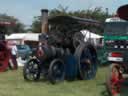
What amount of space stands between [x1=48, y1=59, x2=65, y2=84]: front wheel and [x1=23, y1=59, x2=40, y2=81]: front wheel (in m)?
0.88

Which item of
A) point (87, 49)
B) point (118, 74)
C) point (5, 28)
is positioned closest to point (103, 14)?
point (5, 28)

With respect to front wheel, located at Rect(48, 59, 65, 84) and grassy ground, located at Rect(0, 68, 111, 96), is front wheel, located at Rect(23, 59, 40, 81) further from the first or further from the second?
front wheel, located at Rect(48, 59, 65, 84)

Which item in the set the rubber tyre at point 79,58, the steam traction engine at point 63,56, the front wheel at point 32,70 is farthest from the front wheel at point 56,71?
the front wheel at point 32,70

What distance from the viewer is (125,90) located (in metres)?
9.87

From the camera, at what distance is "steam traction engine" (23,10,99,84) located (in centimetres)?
1343

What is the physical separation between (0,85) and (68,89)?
2335 millimetres

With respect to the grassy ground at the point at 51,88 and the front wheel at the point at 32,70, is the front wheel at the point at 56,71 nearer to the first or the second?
the grassy ground at the point at 51,88

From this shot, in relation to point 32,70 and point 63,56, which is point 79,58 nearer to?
point 63,56

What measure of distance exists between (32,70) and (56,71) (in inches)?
43.4

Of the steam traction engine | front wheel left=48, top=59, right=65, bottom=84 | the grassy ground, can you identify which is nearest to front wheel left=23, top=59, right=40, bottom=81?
the steam traction engine

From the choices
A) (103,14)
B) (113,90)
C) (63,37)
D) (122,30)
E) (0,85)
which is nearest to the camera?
(113,90)

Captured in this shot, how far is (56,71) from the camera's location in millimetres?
13305

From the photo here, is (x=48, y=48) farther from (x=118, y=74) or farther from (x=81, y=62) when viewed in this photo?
(x=118, y=74)

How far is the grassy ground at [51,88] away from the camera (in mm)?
10961
